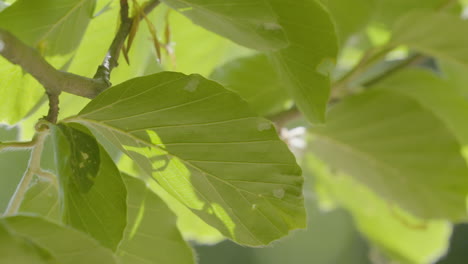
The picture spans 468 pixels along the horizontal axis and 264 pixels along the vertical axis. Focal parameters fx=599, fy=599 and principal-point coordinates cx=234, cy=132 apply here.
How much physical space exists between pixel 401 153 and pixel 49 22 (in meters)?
0.51

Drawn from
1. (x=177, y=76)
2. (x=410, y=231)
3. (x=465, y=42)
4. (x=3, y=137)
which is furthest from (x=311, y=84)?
(x=410, y=231)

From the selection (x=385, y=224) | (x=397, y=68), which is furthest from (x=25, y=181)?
(x=385, y=224)

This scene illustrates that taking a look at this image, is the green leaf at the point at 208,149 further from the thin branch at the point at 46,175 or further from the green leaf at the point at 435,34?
the green leaf at the point at 435,34

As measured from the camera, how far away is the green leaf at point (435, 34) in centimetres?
68

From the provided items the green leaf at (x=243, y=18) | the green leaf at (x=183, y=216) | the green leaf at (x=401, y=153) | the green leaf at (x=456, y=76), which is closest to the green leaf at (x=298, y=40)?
the green leaf at (x=243, y=18)

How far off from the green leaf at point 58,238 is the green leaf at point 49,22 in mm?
158

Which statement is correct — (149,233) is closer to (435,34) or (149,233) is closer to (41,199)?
(41,199)

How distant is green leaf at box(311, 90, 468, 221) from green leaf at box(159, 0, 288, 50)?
405mm

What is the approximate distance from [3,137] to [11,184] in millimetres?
34

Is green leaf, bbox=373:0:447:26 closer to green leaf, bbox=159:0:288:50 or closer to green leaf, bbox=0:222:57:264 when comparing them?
green leaf, bbox=159:0:288:50

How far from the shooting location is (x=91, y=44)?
464mm

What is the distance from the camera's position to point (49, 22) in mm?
404

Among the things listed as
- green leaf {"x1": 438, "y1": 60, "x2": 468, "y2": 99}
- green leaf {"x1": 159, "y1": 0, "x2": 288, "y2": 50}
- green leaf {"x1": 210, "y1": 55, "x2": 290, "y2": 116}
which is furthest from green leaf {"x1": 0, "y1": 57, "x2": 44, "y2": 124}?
green leaf {"x1": 438, "y1": 60, "x2": 468, "y2": 99}

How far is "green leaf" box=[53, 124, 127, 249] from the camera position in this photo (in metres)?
0.34
